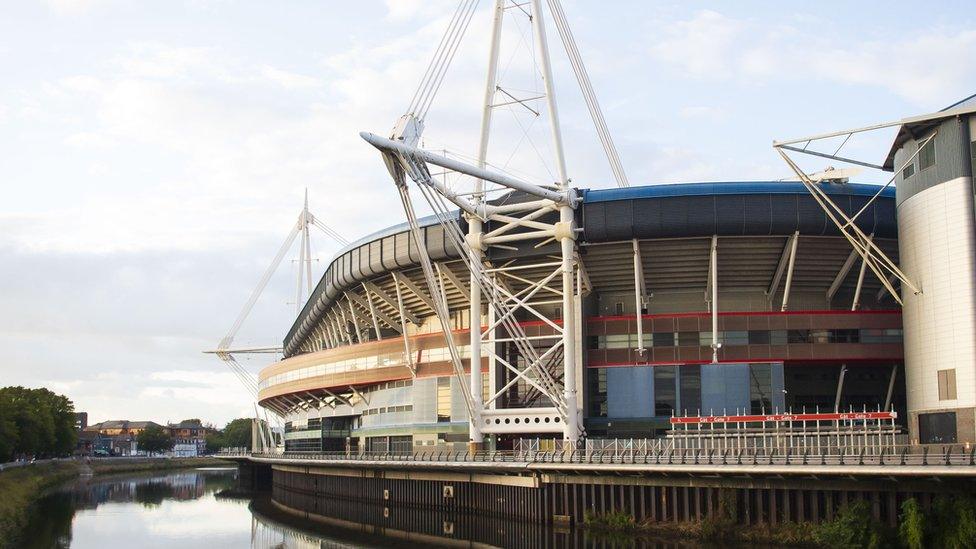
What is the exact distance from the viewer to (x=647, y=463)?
165ft

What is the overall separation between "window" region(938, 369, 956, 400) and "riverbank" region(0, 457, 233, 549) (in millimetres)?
50151

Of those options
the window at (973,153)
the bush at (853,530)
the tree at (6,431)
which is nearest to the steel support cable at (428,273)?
the bush at (853,530)

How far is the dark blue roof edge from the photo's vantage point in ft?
206

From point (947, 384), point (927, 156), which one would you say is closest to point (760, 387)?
point (947, 384)

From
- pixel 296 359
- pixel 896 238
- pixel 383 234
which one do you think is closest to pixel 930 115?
pixel 896 238

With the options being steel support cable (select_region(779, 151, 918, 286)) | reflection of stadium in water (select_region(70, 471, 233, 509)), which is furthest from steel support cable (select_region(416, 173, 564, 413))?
reflection of stadium in water (select_region(70, 471, 233, 509))

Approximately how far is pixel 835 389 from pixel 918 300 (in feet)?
55.8

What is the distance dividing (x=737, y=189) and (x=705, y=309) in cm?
1125

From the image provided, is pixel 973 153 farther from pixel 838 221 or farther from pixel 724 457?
pixel 724 457

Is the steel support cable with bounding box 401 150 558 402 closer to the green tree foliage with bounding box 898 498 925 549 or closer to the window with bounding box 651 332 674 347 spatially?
the window with bounding box 651 332 674 347

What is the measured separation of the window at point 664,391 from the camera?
222 ft

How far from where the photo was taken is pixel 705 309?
71.3 m

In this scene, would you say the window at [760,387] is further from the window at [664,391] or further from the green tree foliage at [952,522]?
the green tree foliage at [952,522]

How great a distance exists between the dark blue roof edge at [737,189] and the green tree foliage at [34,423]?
78250mm
